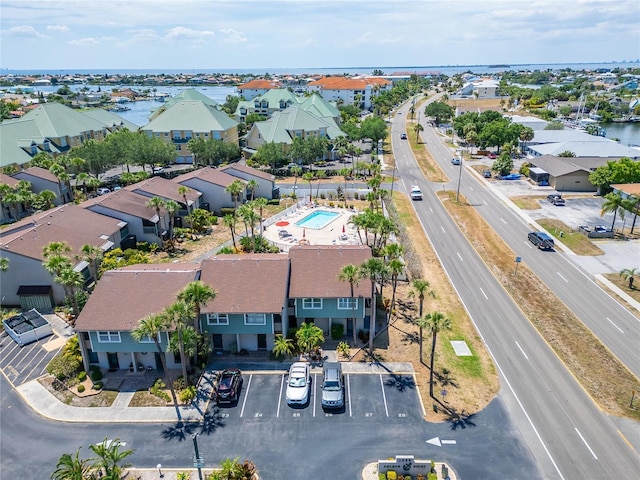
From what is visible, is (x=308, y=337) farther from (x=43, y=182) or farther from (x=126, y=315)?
(x=43, y=182)

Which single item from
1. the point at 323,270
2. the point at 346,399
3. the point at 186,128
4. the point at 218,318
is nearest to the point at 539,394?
the point at 346,399

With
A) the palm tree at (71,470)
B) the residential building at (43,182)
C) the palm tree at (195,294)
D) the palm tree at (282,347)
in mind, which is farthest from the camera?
the residential building at (43,182)

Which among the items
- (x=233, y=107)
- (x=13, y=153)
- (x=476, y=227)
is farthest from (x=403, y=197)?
(x=233, y=107)

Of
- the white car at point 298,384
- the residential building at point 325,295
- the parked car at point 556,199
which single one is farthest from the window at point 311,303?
the parked car at point 556,199

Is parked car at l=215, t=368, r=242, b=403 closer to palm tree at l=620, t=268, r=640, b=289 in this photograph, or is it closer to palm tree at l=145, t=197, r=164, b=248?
palm tree at l=145, t=197, r=164, b=248

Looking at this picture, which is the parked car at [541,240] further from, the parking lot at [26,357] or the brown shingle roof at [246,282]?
the parking lot at [26,357]

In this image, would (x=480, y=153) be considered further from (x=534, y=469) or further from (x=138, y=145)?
(x=534, y=469)
